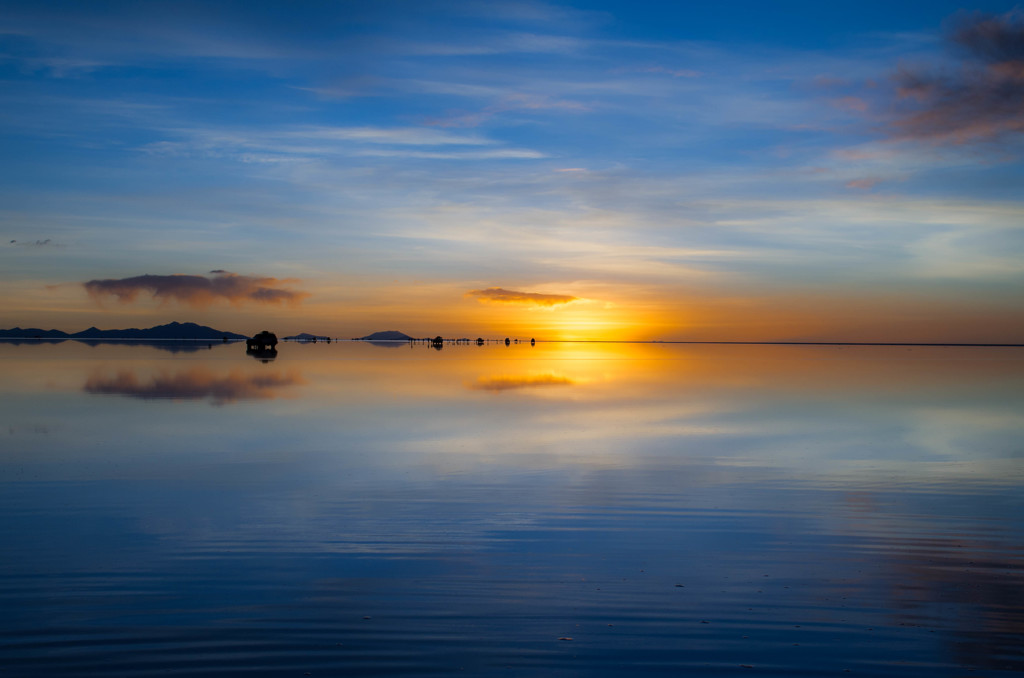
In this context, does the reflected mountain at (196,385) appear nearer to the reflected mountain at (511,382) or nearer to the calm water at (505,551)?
the calm water at (505,551)

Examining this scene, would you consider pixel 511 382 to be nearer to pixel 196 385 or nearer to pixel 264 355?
pixel 196 385

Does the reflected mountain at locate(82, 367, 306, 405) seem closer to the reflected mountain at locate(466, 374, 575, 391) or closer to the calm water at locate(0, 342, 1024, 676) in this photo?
the calm water at locate(0, 342, 1024, 676)

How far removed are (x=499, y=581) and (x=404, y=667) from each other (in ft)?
7.70

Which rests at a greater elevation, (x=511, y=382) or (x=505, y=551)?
(x=511, y=382)

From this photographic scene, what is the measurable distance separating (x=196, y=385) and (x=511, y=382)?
18843 mm

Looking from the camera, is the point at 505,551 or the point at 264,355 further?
the point at 264,355

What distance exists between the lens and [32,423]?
76.9 feet

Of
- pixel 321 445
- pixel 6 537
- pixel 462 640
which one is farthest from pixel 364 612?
pixel 321 445

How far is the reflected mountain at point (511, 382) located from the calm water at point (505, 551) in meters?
18.9

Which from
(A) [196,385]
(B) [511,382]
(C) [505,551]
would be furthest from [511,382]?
(C) [505,551]

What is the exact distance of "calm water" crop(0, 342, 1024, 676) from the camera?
709cm

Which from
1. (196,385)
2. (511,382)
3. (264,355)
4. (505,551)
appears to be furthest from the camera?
(264,355)

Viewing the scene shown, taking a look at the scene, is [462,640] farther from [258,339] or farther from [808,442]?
[258,339]

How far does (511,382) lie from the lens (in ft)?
156
